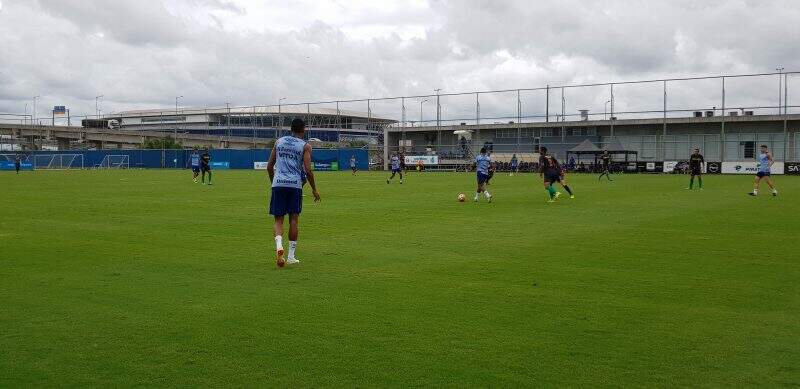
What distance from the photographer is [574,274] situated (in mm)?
8898

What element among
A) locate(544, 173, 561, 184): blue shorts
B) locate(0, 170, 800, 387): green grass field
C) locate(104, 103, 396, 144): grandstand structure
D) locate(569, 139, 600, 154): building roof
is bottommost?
locate(0, 170, 800, 387): green grass field

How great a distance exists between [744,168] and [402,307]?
57437 mm

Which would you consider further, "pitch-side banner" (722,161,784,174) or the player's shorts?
"pitch-side banner" (722,161,784,174)

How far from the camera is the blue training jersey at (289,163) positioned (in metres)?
9.84

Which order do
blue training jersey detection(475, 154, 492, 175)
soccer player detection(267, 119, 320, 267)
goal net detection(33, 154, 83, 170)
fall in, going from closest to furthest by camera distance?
soccer player detection(267, 119, 320, 267) < blue training jersey detection(475, 154, 492, 175) < goal net detection(33, 154, 83, 170)

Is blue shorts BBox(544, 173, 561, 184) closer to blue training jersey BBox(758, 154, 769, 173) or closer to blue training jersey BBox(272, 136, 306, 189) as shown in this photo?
blue training jersey BBox(758, 154, 769, 173)

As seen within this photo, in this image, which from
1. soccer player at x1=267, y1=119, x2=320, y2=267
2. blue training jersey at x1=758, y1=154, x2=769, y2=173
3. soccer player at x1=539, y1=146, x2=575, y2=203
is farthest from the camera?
blue training jersey at x1=758, y1=154, x2=769, y2=173

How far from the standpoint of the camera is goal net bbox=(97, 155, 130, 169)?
82688 mm

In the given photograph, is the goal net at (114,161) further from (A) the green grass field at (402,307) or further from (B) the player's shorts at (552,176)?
(A) the green grass field at (402,307)

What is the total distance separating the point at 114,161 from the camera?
8350 centimetres

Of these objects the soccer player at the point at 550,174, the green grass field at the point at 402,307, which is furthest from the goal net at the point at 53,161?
the green grass field at the point at 402,307

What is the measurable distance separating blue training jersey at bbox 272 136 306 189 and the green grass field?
1.19 metres

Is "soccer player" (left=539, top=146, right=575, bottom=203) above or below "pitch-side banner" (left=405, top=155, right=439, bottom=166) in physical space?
below

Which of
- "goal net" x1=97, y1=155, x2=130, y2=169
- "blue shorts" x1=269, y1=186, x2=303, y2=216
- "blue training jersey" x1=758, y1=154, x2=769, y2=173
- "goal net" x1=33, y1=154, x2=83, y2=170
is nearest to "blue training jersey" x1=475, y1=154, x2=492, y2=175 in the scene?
"blue training jersey" x1=758, y1=154, x2=769, y2=173
